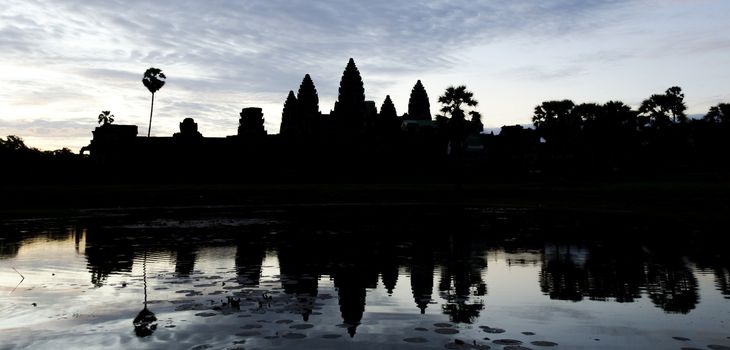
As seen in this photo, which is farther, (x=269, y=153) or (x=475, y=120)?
(x=269, y=153)

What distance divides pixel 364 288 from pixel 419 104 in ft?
446

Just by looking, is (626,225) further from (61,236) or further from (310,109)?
(310,109)

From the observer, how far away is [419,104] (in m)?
144

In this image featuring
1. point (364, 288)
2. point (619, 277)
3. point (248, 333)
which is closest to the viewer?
point (248, 333)

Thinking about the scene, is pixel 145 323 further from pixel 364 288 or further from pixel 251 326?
pixel 364 288

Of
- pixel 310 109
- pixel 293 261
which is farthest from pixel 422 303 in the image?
pixel 310 109

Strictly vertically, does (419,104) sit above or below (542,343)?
above

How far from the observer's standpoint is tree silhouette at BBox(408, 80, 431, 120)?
468 ft

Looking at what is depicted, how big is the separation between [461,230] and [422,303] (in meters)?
11.3

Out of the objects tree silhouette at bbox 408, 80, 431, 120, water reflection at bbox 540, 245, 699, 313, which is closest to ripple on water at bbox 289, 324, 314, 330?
water reflection at bbox 540, 245, 699, 313

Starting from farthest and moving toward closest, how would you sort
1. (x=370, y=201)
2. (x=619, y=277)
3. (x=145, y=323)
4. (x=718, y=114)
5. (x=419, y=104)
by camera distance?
1. (x=419, y=104)
2. (x=718, y=114)
3. (x=370, y=201)
4. (x=619, y=277)
5. (x=145, y=323)

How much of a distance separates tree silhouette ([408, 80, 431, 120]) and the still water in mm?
123547

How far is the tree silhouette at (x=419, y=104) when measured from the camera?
142625mm

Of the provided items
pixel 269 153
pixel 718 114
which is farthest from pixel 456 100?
pixel 718 114
